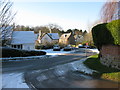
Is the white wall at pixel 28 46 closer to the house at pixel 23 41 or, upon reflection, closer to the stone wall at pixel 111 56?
the house at pixel 23 41

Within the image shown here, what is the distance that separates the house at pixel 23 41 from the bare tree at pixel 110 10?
55.9 feet

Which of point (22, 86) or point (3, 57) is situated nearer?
point (22, 86)

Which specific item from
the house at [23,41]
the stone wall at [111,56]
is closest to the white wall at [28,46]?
the house at [23,41]

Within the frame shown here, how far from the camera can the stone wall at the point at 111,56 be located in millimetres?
9489

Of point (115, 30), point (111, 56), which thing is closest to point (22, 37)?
point (111, 56)

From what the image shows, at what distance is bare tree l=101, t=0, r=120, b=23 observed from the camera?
15.4 meters

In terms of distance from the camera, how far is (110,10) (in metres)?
16.1

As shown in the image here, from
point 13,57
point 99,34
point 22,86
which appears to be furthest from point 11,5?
point 22,86

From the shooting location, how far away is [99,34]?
11.5 m

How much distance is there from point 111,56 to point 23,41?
22.1 m

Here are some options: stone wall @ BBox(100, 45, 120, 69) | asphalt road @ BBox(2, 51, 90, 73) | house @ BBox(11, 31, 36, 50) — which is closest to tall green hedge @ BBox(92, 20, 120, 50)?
stone wall @ BBox(100, 45, 120, 69)

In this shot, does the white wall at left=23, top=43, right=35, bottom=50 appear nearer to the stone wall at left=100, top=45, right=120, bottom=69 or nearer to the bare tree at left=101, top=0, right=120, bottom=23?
the bare tree at left=101, top=0, right=120, bottom=23

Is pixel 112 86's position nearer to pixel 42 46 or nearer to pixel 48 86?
pixel 48 86

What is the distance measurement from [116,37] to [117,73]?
233 centimetres
